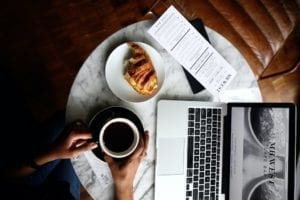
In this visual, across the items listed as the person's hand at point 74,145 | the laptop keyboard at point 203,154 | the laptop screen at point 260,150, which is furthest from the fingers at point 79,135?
the laptop screen at point 260,150

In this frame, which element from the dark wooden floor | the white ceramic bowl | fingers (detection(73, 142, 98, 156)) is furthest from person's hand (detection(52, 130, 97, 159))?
the dark wooden floor

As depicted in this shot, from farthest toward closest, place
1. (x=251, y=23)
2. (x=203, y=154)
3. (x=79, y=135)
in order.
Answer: (x=251, y=23) < (x=203, y=154) < (x=79, y=135)

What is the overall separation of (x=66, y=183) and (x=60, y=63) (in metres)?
0.52

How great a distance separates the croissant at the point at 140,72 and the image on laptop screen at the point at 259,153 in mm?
221

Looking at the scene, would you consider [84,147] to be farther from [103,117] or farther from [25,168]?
[25,168]

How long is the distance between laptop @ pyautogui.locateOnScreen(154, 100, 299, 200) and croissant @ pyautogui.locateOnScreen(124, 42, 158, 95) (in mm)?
58

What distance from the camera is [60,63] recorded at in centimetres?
138

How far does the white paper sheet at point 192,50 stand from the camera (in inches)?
39.6

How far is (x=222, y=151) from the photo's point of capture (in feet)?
3.38

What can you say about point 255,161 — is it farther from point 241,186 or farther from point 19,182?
point 19,182

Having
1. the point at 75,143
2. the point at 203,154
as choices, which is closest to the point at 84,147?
the point at 75,143

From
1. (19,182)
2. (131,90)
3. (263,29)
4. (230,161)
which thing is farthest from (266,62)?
(19,182)

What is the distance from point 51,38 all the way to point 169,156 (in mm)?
662

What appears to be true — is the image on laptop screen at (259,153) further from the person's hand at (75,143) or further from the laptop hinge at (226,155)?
the person's hand at (75,143)
